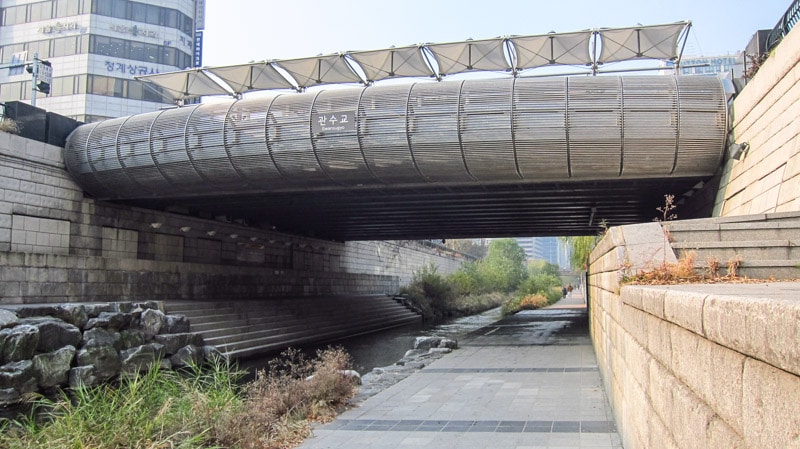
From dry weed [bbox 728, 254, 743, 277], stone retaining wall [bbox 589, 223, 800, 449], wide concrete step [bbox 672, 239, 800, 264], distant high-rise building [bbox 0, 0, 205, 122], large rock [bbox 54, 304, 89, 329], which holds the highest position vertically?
distant high-rise building [bbox 0, 0, 205, 122]

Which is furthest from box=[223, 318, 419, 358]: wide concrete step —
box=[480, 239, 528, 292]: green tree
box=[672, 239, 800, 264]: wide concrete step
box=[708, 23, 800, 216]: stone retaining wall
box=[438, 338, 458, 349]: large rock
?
box=[480, 239, 528, 292]: green tree

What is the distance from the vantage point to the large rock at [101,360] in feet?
45.5

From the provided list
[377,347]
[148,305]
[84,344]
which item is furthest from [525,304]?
[84,344]

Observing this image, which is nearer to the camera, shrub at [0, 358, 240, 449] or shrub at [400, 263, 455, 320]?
shrub at [0, 358, 240, 449]

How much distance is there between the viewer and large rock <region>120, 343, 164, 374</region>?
48.7 feet

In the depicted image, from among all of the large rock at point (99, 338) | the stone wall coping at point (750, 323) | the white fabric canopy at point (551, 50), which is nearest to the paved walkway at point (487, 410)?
A: the stone wall coping at point (750, 323)

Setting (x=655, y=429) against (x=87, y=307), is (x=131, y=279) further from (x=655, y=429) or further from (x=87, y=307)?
(x=655, y=429)

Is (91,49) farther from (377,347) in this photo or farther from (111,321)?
(111,321)

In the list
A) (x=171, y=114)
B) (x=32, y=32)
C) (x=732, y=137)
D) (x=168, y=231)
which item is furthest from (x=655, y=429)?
(x=32, y=32)

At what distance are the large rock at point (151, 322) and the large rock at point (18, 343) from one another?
3.59 m

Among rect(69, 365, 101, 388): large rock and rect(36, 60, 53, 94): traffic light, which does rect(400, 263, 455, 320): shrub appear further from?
rect(69, 365, 101, 388): large rock

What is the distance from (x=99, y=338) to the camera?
14516mm

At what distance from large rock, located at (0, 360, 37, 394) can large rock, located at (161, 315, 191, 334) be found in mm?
4447

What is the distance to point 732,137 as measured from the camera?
1377 cm
